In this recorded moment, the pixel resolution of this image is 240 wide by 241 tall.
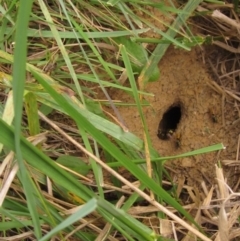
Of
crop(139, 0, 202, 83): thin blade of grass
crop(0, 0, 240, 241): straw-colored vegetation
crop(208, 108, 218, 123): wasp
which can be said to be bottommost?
crop(0, 0, 240, 241): straw-colored vegetation

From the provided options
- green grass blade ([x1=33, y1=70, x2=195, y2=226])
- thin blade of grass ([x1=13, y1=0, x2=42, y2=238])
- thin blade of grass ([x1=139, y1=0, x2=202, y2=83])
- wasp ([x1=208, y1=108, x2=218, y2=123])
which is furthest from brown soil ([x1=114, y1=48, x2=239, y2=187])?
thin blade of grass ([x1=13, y1=0, x2=42, y2=238])

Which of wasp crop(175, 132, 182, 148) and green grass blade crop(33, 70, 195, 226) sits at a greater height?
green grass blade crop(33, 70, 195, 226)

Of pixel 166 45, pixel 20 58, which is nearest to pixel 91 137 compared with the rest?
pixel 166 45

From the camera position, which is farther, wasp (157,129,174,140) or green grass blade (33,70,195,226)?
wasp (157,129,174,140)

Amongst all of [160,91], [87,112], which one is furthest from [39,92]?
[160,91]

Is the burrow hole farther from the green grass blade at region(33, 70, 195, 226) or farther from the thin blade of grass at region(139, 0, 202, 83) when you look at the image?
the green grass blade at region(33, 70, 195, 226)

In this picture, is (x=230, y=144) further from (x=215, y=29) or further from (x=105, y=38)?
(x=105, y=38)

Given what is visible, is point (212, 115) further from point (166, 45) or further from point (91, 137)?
point (91, 137)

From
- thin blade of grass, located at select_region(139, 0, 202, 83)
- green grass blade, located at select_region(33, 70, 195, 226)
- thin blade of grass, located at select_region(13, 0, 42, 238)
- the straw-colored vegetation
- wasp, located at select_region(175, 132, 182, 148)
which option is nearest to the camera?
thin blade of grass, located at select_region(13, 0, 42, 238)
